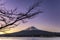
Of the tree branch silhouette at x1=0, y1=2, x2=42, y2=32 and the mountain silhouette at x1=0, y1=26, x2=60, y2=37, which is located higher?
the tree branch silhouette at x1=0, y1=2, x2=42, y2=32

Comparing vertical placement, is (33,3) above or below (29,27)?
above

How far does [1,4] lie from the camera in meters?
3.77

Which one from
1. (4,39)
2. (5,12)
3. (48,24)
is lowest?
(4,39)

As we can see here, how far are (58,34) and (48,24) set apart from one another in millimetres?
251

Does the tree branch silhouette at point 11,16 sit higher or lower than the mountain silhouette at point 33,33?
higher

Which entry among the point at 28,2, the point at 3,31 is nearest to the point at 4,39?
the point at 3,31

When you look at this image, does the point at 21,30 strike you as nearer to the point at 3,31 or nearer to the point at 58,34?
the point at 3,31

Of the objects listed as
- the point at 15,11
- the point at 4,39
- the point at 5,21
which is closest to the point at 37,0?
the point at 15,11

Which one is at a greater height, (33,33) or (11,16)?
(11,16)

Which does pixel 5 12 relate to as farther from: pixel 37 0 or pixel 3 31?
pixel 37 0

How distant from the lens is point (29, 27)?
3.73m

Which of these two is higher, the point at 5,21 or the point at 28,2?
the point at 28,2

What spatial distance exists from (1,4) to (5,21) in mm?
329

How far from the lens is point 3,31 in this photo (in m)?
3.72
